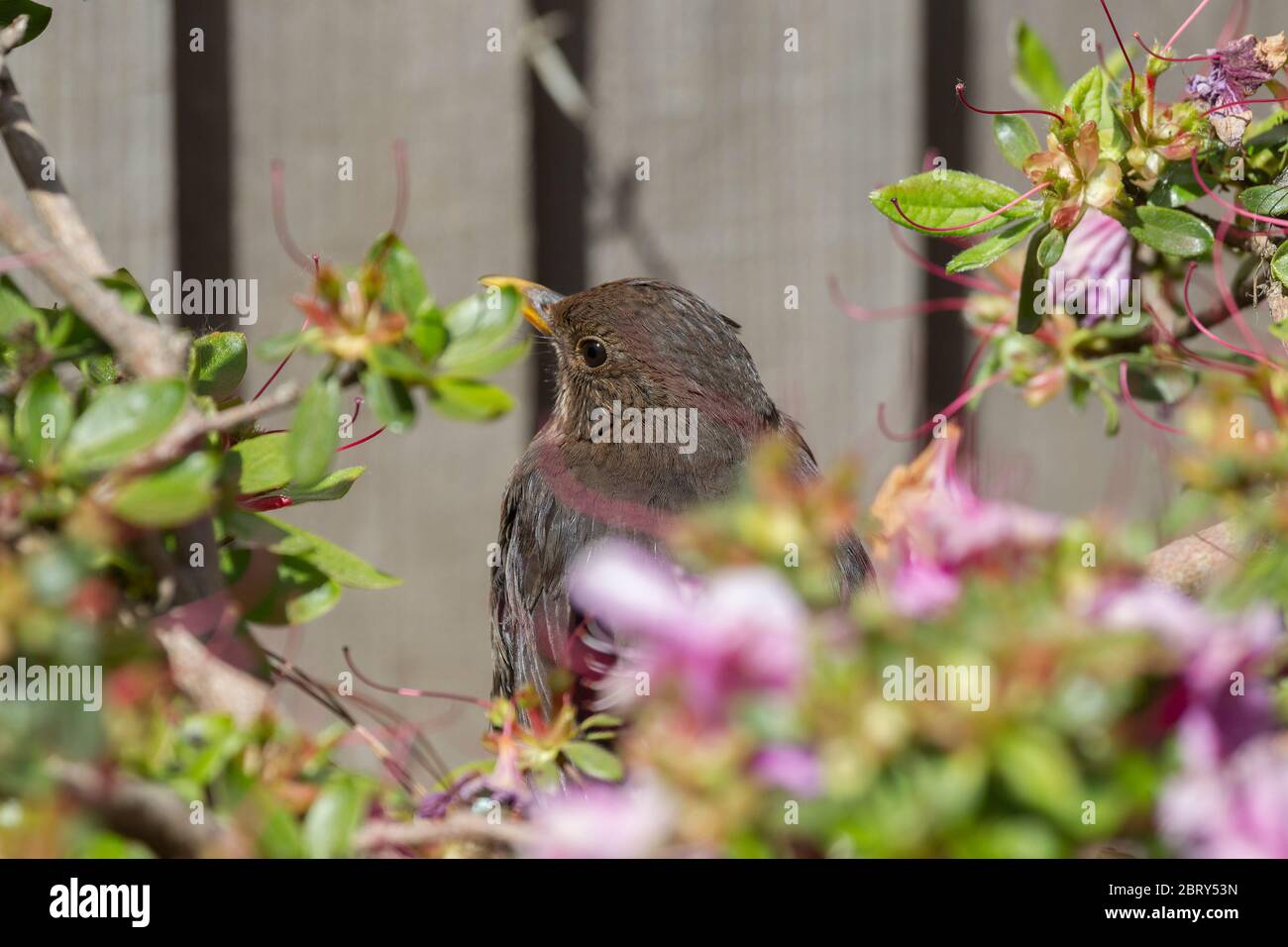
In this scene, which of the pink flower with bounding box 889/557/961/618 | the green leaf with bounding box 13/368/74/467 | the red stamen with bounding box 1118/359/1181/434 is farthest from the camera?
the red stamen with bounding box 1118/359/1181/434

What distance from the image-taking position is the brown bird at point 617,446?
1765mm

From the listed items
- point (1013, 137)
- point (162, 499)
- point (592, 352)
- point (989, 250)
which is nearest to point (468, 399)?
point (162, 499)

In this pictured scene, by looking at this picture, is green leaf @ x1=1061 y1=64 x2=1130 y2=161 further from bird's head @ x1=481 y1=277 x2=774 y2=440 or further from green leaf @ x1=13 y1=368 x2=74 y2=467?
green leaf @ x1=13 y1=368 x2=74 y2=467

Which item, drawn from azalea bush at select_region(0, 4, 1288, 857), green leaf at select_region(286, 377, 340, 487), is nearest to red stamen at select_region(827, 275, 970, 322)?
azalea bush at select_region(0, 4, 1288, 857)

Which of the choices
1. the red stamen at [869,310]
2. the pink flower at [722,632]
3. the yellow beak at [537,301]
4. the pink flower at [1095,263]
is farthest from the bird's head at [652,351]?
the pink flower at [722,632]

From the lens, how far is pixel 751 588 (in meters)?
0.52

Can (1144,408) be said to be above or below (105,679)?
above

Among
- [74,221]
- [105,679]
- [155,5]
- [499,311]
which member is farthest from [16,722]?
[155,5]

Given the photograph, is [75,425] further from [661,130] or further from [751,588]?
[661,130]

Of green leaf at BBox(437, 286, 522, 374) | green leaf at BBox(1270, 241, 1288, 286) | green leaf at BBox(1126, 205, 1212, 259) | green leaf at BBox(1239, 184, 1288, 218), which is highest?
green leaf at BBox(1239, 184, 1288, 218)

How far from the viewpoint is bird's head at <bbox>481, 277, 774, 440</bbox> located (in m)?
1.88

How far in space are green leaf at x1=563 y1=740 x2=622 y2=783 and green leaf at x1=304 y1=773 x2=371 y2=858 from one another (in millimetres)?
271

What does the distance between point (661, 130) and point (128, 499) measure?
1664mm

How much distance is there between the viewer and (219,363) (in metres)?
0.94
